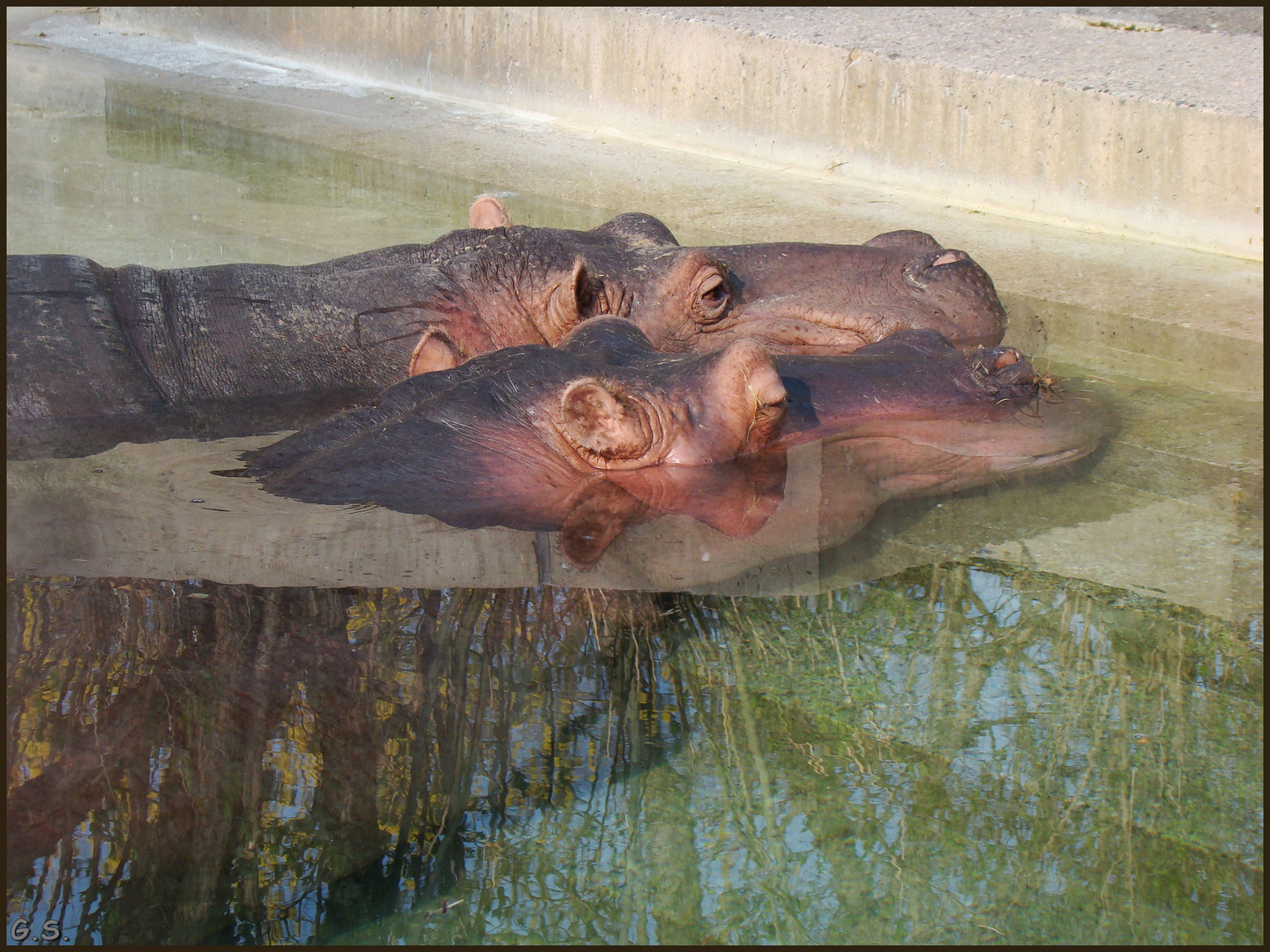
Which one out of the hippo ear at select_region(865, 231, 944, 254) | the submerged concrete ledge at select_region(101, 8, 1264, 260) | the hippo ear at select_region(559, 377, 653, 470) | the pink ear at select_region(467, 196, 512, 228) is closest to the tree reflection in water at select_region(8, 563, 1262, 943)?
the hippo ear at select_region(559, 377, 653, 470)

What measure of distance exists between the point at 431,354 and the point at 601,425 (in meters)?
0.91

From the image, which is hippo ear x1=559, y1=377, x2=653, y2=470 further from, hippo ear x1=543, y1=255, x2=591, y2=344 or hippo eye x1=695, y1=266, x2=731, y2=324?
hippo eye x1=695, y1=266, x2=731, y2=324

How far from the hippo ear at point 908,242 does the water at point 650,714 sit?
33.4 inches

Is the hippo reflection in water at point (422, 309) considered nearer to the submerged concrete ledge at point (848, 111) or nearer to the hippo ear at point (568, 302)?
the hippo ear at point (568, 302)

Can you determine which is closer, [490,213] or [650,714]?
[650,714]

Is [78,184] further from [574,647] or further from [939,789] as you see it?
[939,789]

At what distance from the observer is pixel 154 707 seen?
242cm

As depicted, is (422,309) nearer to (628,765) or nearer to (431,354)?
(431,354)

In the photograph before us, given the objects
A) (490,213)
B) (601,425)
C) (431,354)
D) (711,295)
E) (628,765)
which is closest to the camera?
(628,765)

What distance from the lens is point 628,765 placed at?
229 centimetres

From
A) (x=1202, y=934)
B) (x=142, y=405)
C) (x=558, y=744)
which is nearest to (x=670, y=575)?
(x=558, y=744)

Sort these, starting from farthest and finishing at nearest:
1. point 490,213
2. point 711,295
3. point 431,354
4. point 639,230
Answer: point 490,213 → point 639,230 → point 711,295 → point 431,354

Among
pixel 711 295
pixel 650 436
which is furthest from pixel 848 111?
pixel 650 436

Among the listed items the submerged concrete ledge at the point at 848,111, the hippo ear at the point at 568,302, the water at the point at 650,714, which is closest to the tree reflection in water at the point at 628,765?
the water at the point at 650,714
